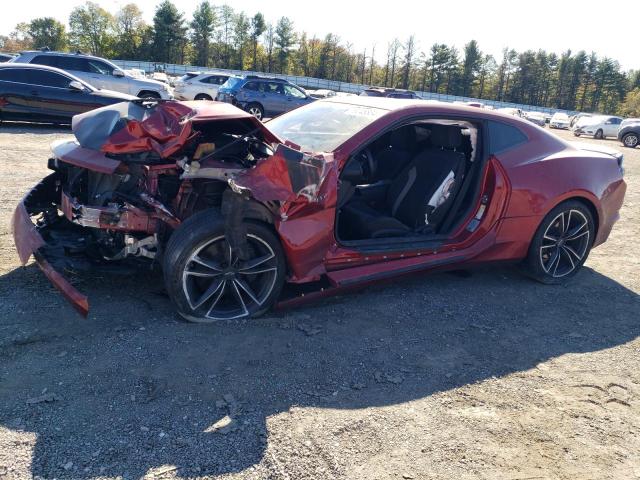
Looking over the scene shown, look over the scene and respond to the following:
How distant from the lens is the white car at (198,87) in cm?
2236

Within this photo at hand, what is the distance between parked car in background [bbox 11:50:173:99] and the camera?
14762 millimetres

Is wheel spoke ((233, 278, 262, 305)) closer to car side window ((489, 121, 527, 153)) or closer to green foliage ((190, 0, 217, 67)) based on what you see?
car side window ((489, 121, 527, 153))

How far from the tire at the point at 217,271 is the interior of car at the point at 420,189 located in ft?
2.68

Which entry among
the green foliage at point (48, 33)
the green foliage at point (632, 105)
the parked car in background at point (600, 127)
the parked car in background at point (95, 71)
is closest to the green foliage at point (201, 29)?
the green foliage at point (48, 33)

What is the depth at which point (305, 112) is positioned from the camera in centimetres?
475

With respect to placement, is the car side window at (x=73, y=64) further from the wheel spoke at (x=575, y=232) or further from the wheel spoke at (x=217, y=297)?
the wheel spoke at (x=575, y=232)

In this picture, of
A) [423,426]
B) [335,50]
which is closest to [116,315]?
[423,426]

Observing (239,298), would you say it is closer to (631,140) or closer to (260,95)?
(260,95)

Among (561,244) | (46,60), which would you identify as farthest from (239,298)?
(46,60)

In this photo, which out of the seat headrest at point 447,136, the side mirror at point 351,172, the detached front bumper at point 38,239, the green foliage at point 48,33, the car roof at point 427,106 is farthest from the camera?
the green foliage at point 48,33

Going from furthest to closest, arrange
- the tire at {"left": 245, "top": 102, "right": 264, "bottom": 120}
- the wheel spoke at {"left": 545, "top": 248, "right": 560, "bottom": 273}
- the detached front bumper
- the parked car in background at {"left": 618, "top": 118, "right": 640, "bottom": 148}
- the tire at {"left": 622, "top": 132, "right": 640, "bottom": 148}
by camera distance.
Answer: the tire at {"left": 622, "top": 132, "right": 640, "bottom": 148}
the parked car in background at {"left": 618, "top": 118, "right": 640, "bottom": 148}
the tire at {"left": 245, "top": 102, "right": 264, "bottom": 120}
the wheel spoke at {"left": 545, "top": 248, "right": 560, "bottom": 273}
the detached front bumper

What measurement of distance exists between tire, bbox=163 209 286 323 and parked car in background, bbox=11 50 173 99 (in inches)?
537

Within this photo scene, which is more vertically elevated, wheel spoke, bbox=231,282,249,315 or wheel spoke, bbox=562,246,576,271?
wheel spoke, bbox=562,246,576,271

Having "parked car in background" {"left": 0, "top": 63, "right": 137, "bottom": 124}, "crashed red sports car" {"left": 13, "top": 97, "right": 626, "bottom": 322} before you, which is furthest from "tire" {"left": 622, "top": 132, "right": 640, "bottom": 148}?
"crashed red sports car" {"left": 13, "top": 97, "right": 626, "bottom": 322}
